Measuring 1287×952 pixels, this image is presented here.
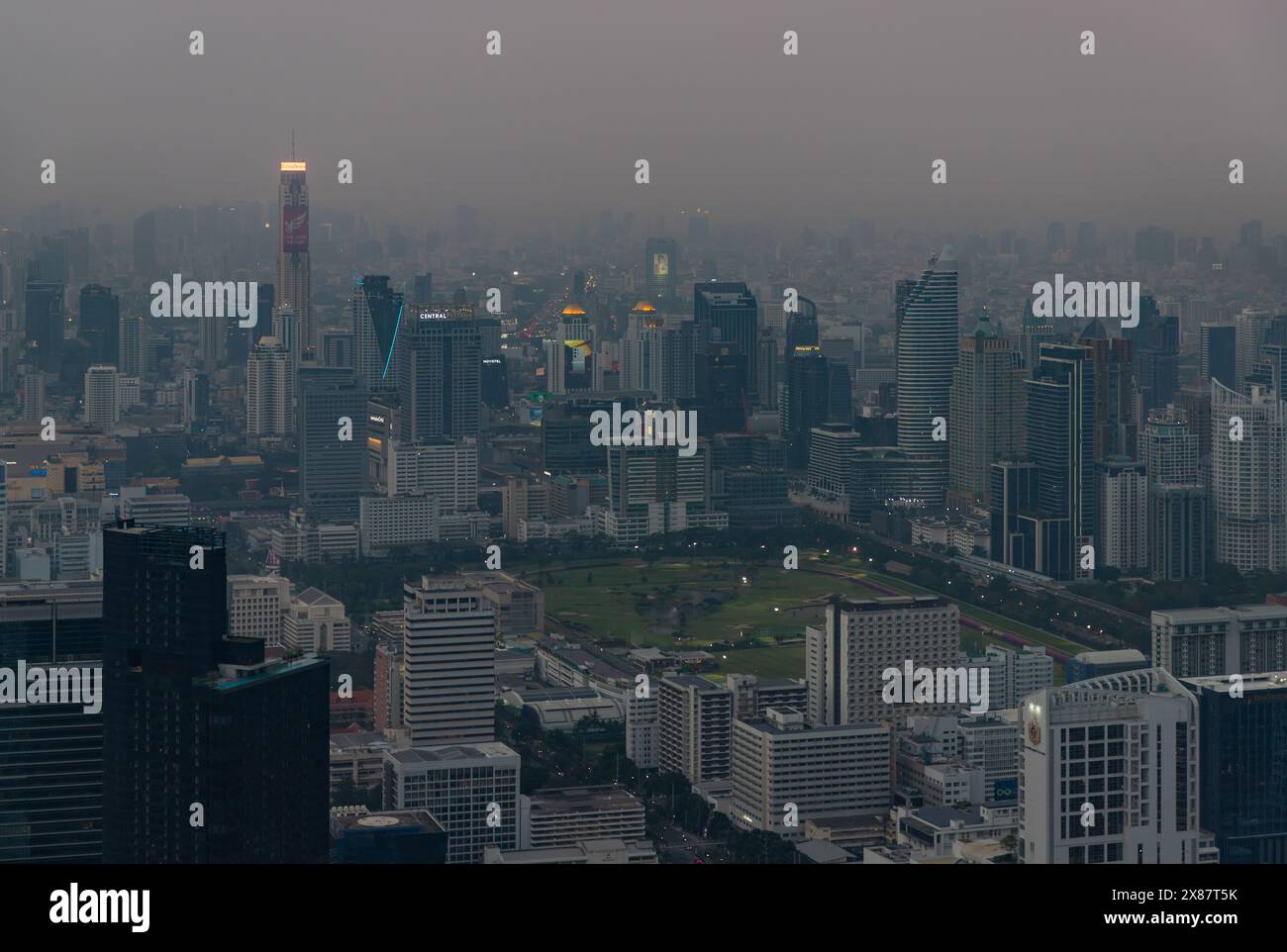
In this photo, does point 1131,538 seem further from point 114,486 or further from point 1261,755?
point 114,486

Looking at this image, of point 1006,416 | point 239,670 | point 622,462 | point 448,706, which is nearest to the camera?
point 239,670

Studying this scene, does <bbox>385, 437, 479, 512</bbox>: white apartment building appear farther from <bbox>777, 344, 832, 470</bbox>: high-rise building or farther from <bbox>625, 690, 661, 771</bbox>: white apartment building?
<bbox>625, 690, 661, 771</bbox>: white apartment building

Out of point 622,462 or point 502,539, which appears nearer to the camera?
point 502,539

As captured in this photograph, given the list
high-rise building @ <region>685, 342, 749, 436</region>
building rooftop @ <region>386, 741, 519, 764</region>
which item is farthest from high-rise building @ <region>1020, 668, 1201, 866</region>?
high-rise building @ <region>685, 342, 749, 436</region>

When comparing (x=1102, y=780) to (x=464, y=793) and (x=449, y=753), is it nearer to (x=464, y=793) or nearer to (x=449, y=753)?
(x=464, y=793)

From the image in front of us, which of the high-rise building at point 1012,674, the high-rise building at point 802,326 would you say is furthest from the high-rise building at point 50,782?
the high-rise building at point 802,326
